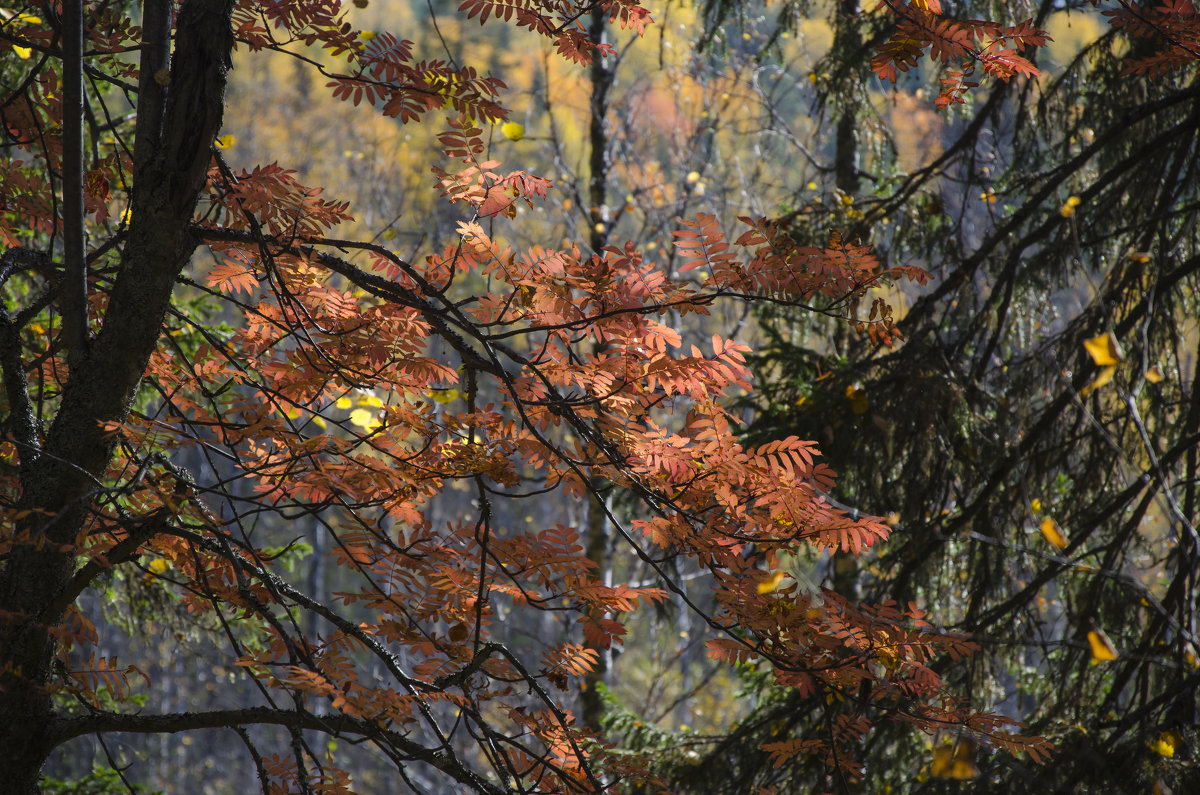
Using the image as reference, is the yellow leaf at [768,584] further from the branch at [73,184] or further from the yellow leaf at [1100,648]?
the branch at [73,184]

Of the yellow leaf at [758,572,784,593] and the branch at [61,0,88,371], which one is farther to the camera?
the yellow leaf at [758,572,784,593]

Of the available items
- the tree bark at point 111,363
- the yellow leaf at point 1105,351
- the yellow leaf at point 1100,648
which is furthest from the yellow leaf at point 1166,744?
the tree bark at point 111,363

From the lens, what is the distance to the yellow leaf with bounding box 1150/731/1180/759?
259 cm

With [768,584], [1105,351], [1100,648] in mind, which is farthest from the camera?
[768,584]

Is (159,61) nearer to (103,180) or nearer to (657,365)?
(103,180)

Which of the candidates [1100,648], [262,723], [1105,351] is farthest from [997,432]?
[262,723]

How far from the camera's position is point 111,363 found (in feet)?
6.65

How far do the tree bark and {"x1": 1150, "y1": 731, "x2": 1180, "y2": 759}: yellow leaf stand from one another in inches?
125

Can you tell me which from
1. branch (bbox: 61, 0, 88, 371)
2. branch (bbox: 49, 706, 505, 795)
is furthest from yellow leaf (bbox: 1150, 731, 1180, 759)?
branch (bbox: 61, 0, 88, 371)

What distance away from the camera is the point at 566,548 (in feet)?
7.64

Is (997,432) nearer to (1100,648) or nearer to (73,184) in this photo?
(1100,648)

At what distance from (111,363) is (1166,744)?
3276 millimetres

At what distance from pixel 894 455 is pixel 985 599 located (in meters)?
0.80

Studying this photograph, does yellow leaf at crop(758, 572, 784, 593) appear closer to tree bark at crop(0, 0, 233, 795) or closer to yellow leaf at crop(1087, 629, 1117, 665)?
yellow leaf at crop(1087, 629, 1117, 665)
